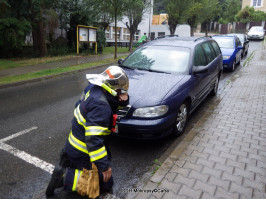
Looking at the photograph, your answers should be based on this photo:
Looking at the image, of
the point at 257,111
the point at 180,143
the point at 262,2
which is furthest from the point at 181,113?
the point at 262,2

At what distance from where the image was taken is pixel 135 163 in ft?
11.5

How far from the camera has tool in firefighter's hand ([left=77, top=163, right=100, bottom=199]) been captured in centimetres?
252

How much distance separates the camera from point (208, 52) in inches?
241

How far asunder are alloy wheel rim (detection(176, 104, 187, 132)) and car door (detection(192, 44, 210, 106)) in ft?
1.56

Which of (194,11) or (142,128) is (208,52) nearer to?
(142,128)

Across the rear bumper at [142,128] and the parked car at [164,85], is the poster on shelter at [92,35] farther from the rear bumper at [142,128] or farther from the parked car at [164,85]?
the rear bumper at [142,128]

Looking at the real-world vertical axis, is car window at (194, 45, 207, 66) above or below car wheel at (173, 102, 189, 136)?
above

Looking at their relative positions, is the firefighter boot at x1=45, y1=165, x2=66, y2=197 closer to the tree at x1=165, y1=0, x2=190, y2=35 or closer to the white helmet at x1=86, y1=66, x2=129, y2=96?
the white helmet at x1=86, y1=66, x2=129, y2=96

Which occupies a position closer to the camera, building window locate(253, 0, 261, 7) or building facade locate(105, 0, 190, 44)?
building facade locate(105, 0, 190, 44)

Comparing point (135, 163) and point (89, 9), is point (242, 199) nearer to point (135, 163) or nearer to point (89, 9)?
point (135, 163)

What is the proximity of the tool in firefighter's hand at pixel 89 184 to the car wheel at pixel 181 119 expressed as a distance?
1960 mm

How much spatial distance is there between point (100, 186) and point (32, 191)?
34.7 inches

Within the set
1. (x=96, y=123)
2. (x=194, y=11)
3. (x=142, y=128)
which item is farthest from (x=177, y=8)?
(x=96, y=123)

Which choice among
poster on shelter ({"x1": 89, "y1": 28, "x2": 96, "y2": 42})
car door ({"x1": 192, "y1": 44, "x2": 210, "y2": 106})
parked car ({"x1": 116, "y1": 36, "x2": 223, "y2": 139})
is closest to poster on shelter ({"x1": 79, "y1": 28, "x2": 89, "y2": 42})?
poster on shelter ({"x1": 89, "y1": 28, "x2": 96, "y2": 42})
